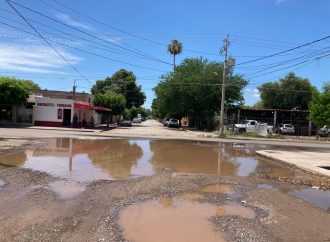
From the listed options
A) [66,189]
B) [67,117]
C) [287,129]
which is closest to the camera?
[66,189]

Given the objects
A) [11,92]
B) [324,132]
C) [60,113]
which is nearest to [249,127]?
[324,132]

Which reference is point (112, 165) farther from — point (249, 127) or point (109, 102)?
point (109, 102)

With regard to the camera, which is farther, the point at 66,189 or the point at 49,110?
the point at 49,110

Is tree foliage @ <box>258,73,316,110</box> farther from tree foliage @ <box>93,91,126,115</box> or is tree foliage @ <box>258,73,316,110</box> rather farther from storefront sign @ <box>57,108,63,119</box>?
storefront sign @ <box>57,108,63,119</box>

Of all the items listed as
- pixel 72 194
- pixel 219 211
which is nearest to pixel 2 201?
pixel 72 194

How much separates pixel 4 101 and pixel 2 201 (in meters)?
41.7

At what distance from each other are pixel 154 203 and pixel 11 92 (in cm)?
4221

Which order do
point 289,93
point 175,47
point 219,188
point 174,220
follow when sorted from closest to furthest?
point 174,220 < point 219,188 < point 289,93 < point 175,47

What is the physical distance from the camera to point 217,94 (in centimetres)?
6650

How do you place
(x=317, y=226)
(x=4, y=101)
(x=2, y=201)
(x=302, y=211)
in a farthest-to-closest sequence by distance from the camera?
(x=4, y=101) < (x=302, y=211) < (x=2, y=201) < (x=317, y=226)

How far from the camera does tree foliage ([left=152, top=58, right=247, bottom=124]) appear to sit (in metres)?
66.2

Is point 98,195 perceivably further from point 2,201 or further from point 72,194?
point 2,201

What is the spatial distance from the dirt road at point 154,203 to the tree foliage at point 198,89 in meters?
48.6

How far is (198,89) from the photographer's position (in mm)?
66375
